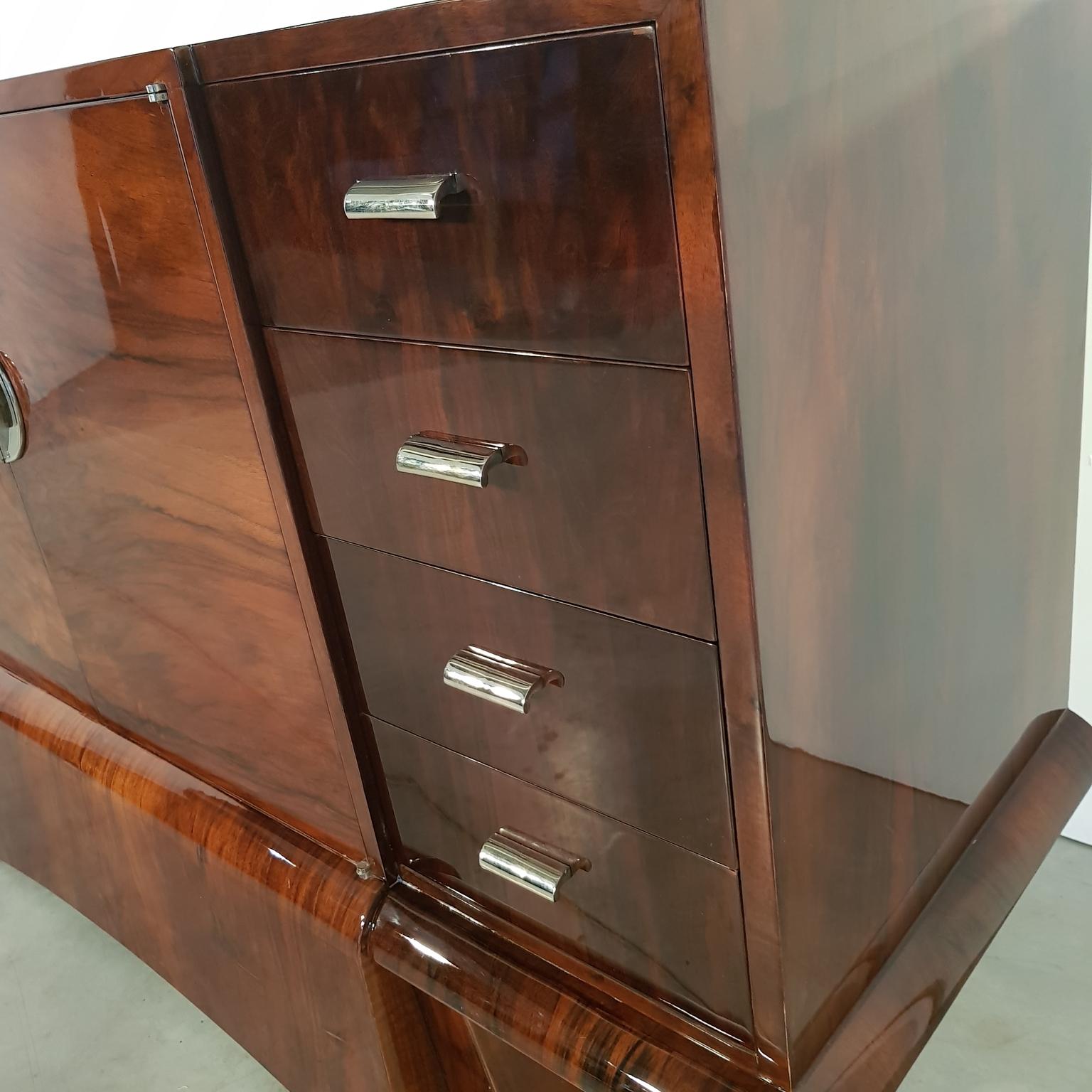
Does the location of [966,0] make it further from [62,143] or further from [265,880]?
[265,880]

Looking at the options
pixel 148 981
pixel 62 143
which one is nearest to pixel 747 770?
pixel 62 143

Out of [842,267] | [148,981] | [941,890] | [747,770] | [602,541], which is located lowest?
[148,981]

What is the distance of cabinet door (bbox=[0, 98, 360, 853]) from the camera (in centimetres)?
74

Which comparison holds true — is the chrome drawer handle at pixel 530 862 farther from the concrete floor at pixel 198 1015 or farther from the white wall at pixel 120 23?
the white wall at pixel 120 23

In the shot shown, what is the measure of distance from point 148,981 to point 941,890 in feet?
2.88

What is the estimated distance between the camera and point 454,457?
630mm

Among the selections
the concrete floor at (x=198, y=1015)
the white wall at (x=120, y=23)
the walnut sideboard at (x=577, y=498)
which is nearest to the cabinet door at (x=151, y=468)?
the walnut sideboard at (x=577, y=498)

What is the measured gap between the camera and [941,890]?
827mm

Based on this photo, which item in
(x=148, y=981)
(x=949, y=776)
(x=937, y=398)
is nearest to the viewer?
(x=937, y=398)

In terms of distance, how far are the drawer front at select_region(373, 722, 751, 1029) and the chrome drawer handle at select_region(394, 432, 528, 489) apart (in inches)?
9.0

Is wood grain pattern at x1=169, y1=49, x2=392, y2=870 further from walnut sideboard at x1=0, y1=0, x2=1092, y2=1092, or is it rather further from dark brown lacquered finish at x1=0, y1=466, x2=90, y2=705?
dark brown lacquered finish at x1=0, y1=466, x2=90, y2=705

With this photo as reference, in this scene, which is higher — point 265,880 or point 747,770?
point 747,770

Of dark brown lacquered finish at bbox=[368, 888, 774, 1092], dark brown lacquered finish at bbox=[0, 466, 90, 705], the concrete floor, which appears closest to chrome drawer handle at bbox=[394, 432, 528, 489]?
dark brown lacquered finish at bbox=[368, 888, 774, 1092]

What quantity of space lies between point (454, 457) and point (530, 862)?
0.29 metres
